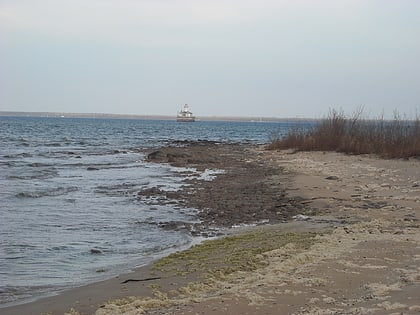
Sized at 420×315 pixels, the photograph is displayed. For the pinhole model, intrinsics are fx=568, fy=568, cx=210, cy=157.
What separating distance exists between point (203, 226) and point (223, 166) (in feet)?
53.1

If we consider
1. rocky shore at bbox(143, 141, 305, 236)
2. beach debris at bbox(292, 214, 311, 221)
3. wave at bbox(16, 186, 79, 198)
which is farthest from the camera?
wave at bbox(16, 186, 79, 198)

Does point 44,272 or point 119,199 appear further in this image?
point 119,199

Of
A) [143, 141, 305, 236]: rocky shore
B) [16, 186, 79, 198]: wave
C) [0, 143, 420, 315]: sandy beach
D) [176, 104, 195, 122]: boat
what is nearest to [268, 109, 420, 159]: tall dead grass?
[143, 141, 305, 236]: rocky shore

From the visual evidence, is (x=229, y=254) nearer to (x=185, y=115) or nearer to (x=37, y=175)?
(x=37, y=175)

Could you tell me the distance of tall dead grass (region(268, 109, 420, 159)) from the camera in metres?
24.6

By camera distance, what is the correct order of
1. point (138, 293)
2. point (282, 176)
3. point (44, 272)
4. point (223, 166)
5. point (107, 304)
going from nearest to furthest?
point (107, 304), point (138, 293), point (44, 272), point (282, 176), point (223, 166)

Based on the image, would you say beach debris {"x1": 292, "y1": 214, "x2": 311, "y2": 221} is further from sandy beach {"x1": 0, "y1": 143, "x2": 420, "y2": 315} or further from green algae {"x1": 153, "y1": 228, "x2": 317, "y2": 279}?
green algae {"x1": 153, "y1": 228, "x2": 317, "y2": 279}

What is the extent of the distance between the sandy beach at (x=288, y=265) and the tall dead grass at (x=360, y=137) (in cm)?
977

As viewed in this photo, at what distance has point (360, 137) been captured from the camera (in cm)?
2902

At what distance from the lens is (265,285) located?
5922 millimetres

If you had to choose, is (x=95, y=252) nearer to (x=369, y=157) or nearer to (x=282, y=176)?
(x=282, y=176)

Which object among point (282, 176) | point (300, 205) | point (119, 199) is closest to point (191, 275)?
point (300, 205)

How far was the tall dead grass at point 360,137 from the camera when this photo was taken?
24.6 m

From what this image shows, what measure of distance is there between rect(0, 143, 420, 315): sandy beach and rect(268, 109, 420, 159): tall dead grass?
9770 millimetres
